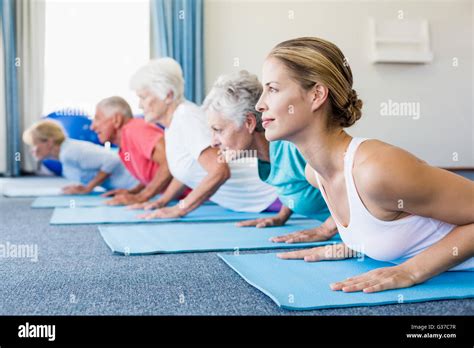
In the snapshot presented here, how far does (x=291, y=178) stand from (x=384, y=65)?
465 centimetres

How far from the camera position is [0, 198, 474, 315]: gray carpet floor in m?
1.28

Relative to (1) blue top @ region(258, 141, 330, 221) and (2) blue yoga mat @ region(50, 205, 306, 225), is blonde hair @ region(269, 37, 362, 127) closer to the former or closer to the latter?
(1) blue top @ region(258, 141, 330, 221)

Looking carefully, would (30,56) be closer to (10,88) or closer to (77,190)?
(10,88)

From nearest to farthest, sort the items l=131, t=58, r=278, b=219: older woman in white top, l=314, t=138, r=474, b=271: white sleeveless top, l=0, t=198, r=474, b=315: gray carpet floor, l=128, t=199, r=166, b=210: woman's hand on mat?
l=0, t=198, r=474, b=315: gray carpet floor
l=314, t=138, r=474, b=271: white sleeveless top
l=131, t=58, r=278, b=219: older woman in white top
l=128, t=199, r=166, b=210: woman's hand on mat

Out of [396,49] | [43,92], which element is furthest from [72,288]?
[396,49]

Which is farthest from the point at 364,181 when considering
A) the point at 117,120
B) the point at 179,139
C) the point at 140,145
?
the point at 117,120

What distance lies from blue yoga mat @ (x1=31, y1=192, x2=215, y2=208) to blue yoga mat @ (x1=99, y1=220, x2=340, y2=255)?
1.01 meters

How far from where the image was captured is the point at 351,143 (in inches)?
60.0

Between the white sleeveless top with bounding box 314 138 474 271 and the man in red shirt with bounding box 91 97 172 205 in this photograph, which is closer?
the white sleeveless top with bounding box 314 138 474 271

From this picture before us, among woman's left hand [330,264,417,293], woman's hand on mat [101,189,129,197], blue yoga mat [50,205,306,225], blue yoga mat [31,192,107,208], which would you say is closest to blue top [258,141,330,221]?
blue yoga mat [50,205,306,225]

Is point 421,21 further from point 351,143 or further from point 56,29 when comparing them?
point 351,143

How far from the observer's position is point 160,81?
10.3ft

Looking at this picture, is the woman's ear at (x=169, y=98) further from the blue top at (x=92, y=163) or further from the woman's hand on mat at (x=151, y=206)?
the blue top at (x=92, y=163)
